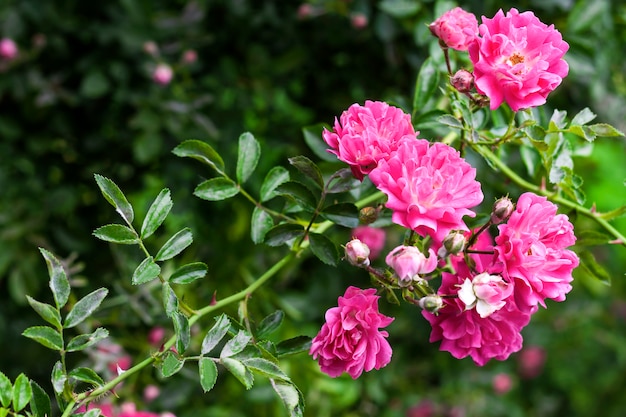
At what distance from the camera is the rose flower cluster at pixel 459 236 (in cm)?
64

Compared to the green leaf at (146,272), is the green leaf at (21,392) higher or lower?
lower

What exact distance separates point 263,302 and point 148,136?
0.38 m

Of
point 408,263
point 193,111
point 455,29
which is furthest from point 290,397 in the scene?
point 193,111

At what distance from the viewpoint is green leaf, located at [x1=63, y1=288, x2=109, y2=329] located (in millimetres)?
688

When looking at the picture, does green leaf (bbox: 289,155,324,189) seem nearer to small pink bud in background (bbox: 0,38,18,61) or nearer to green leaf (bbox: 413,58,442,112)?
green leaf (bbox: 413,58,442,112)

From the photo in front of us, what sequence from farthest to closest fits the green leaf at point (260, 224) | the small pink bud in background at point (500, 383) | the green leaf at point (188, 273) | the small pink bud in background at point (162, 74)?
the small pink bud in background at point (500, 383) → the small pink bud in background at point (162, 74) → the green leaf at point (260, 224) → the green leaf at point (188, 273)

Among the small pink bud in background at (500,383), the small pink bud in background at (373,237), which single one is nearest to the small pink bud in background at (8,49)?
the small pink bud in background at (373,237)

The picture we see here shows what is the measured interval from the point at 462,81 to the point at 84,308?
0.39 metres

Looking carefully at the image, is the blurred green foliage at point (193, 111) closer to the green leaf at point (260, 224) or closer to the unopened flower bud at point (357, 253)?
the green leaf at point (260, 224)

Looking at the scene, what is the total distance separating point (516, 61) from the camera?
28.0 inches

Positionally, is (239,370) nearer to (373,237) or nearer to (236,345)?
(236,345)

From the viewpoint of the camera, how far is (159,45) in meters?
1.48

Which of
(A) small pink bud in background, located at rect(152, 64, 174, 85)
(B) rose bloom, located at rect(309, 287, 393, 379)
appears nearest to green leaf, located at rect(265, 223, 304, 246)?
(B) rose bloom, located at rect(309, 287, 393, 379)

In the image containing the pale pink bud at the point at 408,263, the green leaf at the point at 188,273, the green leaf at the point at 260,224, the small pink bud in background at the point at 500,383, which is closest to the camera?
the pale pink bud at the point at 408,263
